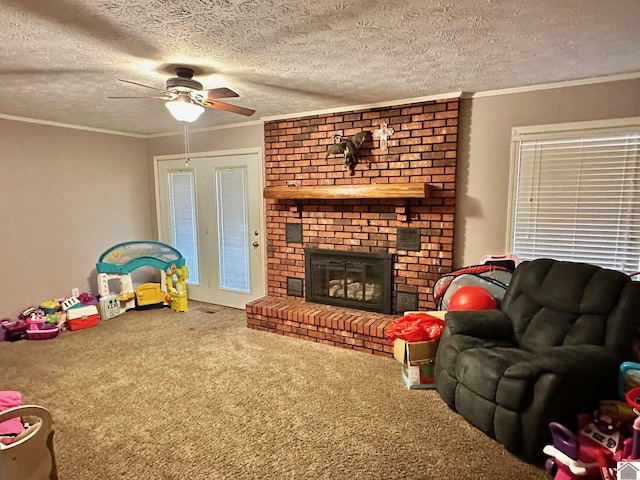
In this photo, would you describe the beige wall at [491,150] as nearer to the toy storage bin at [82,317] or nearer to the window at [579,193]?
the window at [579,193]

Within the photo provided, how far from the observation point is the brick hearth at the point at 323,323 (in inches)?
136

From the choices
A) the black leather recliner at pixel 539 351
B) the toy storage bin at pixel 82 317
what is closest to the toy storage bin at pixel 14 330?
the toy storage bin at pixel 82 317

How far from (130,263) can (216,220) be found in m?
1.17

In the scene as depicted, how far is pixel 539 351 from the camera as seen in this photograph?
7.85 ft

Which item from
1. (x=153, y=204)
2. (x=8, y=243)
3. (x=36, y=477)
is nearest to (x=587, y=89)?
(x=36, y=477)

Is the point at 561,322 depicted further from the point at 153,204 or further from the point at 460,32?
the point at 153,204

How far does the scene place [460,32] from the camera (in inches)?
79.5

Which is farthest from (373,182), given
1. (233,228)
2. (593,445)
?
(593,445)

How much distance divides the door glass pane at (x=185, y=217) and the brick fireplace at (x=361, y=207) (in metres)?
1.33

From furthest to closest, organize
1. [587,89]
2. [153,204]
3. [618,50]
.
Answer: [153,204]
[587,89]
[618,50]

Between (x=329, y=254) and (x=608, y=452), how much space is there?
108 inches

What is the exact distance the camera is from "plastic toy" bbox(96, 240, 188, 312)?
455 cm

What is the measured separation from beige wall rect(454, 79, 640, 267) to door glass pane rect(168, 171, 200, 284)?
134 inches

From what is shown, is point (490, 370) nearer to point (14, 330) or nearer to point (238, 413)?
point (238, 413)
